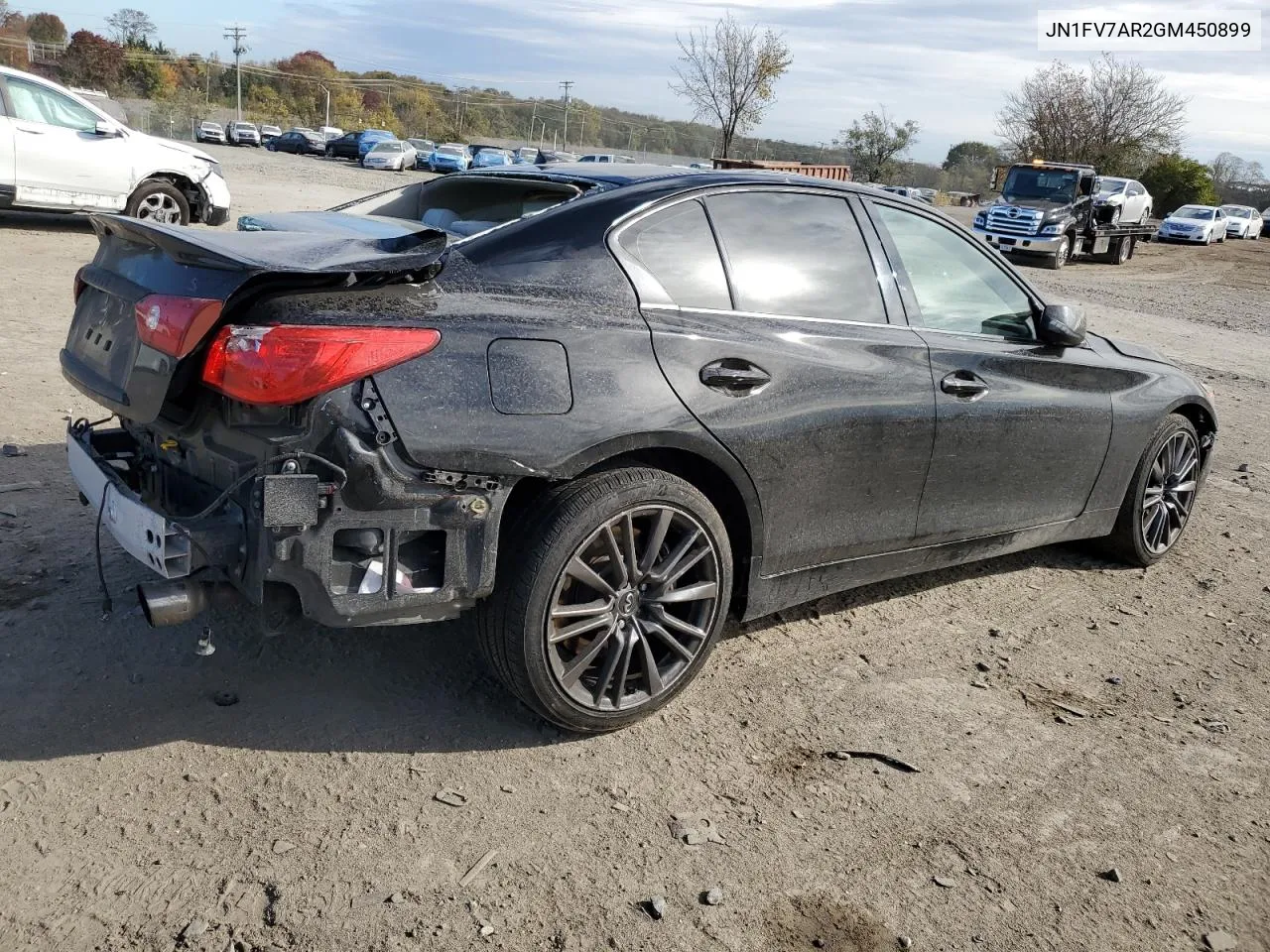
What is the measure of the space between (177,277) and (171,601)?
0.90 m

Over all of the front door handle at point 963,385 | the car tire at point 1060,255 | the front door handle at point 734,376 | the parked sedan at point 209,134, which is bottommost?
the parked sedan at point 209,134

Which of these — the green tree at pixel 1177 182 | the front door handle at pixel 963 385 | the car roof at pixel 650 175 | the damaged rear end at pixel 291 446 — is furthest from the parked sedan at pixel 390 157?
the damaged rear end at pixel 291 446

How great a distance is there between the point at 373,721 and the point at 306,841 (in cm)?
62

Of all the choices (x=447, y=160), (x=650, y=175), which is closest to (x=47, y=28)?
(x=447, y=160)

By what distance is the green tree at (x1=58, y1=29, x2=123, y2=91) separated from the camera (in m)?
82.9

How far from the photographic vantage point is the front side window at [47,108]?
40.5 ft

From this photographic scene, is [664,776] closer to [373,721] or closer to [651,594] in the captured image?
[651,594]

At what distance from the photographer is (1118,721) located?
3900 millimetres

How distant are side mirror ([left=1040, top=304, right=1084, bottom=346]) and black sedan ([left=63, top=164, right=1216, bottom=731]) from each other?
1 cm

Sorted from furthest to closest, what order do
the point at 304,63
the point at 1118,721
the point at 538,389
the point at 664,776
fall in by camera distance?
the point at 304,63, the point at 1118,721, the point at 664,776, the point at 538,389

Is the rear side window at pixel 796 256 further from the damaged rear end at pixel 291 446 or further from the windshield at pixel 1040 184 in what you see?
the windshield at pixel 1040 184

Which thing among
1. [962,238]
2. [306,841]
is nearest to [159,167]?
[962,238]

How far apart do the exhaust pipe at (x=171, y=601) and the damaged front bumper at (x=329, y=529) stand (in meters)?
0.04

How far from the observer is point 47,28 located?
3964 inches
